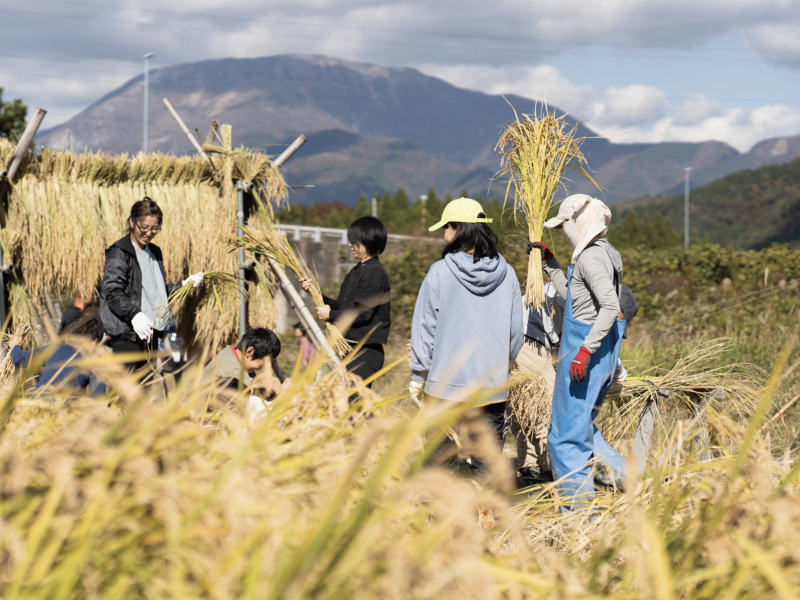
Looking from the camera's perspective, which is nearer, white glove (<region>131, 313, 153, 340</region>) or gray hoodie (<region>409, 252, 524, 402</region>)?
gray hoodie (<region>409, 252, 524, 402</region>)

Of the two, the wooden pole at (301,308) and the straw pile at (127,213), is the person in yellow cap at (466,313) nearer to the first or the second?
the wooden pole at (301,308)

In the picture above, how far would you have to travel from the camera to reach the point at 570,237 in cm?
298

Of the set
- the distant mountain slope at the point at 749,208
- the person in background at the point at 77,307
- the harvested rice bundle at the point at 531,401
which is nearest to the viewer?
the harvested rice bundle at the point at 531,401

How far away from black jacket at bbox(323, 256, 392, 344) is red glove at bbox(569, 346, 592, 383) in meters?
1.11

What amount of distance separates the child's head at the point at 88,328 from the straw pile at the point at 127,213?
1228 mm

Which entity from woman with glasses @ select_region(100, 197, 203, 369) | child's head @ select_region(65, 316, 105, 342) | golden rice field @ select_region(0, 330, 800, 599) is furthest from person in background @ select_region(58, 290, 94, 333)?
golden rice field @ select_region(0, 330, 800, 599)

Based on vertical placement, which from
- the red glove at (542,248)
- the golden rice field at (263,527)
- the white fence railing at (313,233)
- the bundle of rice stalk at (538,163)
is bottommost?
the golden rice field at (263,527)

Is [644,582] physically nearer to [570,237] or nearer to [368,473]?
[368,473]

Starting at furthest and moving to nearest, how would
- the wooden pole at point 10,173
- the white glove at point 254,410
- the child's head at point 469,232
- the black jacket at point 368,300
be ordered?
the wooden pole at point 10,173
the black jacket at point 368,300
the child's head at point 469,232
the white glove at point 254,410

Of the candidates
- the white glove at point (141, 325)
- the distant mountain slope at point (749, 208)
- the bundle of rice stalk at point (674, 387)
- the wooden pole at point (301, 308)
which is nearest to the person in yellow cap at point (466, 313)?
the bundle of rice stalk at point (674, 387)

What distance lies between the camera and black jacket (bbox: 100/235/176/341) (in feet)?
11.9

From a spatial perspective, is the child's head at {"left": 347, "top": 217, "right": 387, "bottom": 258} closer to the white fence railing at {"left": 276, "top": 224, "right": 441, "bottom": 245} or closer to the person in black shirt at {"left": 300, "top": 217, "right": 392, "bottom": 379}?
the person in black shirt at {"left": 300, "top": 217, "right": 392, "bottom": 379}

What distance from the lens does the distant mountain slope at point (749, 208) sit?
58344 mm

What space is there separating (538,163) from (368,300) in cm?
111
